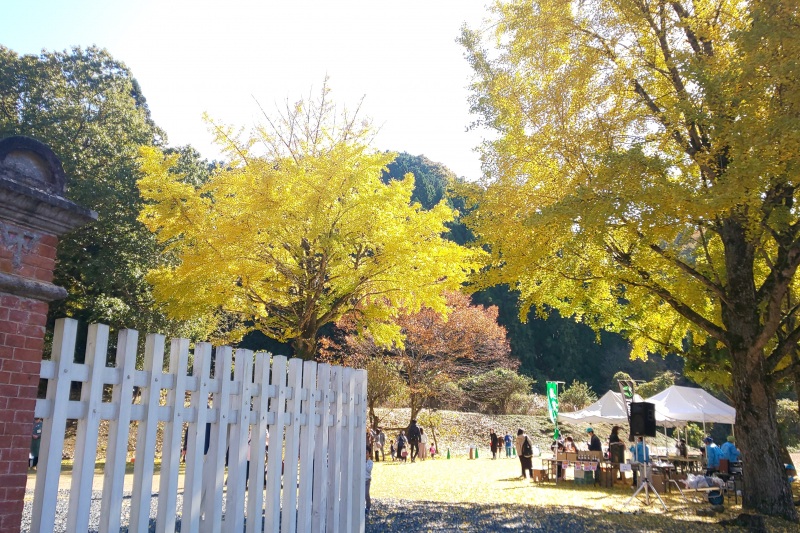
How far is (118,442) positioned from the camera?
3.43 m

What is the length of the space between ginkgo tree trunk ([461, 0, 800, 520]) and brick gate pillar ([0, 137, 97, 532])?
6.79 meters

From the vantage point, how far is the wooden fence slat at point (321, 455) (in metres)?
5.24

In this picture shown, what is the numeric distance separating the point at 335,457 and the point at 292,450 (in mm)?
751

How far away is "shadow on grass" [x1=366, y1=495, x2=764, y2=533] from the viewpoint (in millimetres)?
7852

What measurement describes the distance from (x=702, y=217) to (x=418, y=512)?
617cm

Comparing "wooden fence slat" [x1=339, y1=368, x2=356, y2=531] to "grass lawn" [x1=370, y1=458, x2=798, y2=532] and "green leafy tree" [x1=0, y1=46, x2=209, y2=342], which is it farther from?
"green leafy tree" [x1=0, y1=46, x2=209, y2=342]

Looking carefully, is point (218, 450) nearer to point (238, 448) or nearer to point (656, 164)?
point (238, 448)

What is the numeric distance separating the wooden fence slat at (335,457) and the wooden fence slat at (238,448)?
4.08 feet

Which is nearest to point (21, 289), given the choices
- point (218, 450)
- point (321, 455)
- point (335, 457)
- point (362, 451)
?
point (218, 450)

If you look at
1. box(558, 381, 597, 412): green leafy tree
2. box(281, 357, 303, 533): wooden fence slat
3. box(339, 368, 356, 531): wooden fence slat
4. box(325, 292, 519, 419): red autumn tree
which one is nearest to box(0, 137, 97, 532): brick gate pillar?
box(281, 357, 303, 533): wooden fence slat

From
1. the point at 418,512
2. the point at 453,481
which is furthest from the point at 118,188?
the point at 418,512

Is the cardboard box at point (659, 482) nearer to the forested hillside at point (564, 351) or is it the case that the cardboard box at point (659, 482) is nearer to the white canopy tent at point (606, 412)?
the white canopy tent at point (606, 412)

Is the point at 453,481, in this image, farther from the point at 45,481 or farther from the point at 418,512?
the point at 45,481

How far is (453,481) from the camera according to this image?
1469 cm
